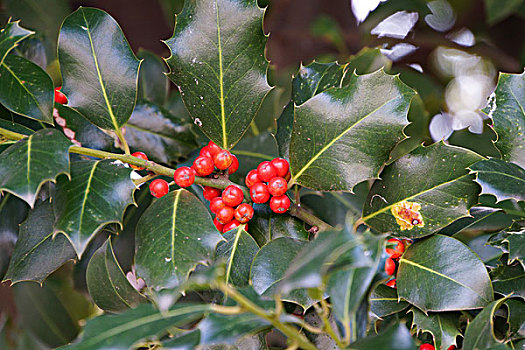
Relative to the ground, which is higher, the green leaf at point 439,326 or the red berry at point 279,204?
the red berry at point 279,204

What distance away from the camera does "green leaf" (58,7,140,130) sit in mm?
728

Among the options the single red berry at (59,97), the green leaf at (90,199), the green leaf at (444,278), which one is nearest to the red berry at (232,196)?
the green leaf at (90,199)

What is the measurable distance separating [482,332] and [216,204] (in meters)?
0.34

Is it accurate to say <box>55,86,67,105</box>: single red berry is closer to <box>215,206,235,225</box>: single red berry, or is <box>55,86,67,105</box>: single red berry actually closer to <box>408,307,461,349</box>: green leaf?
<box>215,206,235,225</box>: single red berry

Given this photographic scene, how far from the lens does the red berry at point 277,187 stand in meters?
0.67

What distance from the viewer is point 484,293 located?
0.61 m

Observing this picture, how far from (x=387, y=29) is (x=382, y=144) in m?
1.08

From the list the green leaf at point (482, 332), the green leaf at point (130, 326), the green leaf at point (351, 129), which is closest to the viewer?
the green leaf at point (130, 326)

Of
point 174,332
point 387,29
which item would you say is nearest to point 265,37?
point 174,332

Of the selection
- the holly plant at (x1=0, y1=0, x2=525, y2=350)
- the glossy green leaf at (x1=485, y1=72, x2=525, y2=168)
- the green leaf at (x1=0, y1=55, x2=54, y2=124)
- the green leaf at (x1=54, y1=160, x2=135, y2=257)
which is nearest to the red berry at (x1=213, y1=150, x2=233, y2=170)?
the holly plant at (x1=0, y1=0, x2=525, y2=350)

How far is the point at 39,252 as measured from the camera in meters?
0.73

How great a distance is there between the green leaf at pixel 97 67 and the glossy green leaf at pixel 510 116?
470 millimetres

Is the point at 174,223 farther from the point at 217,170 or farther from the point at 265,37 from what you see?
the point at 265,37

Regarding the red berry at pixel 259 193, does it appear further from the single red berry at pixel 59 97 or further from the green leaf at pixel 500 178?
the single red berry at pixel 59 97
